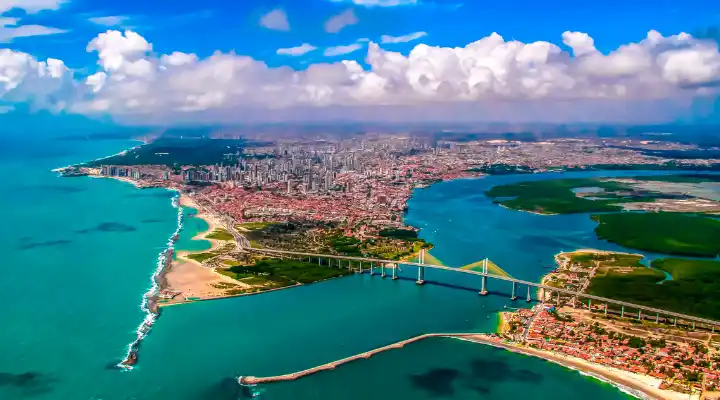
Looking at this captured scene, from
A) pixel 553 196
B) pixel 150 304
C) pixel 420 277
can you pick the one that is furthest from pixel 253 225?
pixel 553 196

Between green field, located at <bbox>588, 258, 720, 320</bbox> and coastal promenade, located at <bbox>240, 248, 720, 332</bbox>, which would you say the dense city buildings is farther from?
green field, located at <bbox>588, 258, 720, 320</bbox>

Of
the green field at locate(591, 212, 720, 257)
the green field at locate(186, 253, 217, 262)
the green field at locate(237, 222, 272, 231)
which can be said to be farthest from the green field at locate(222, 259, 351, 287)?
the green field at locate(591, 212, 720, 257)

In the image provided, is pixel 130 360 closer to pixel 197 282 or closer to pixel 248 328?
pixel 248 328

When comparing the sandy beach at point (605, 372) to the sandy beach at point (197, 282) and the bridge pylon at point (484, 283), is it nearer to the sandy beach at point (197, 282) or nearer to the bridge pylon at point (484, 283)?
the bridge pylon at point (484, 283)

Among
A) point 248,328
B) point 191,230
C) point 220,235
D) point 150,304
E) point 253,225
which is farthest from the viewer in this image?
point 253,225


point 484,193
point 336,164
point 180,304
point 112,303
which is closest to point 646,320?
point 180,304

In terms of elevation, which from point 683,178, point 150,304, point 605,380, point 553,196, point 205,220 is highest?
point 683,178

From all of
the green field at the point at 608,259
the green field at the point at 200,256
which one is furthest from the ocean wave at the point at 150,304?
the green field at the point at 608,259
